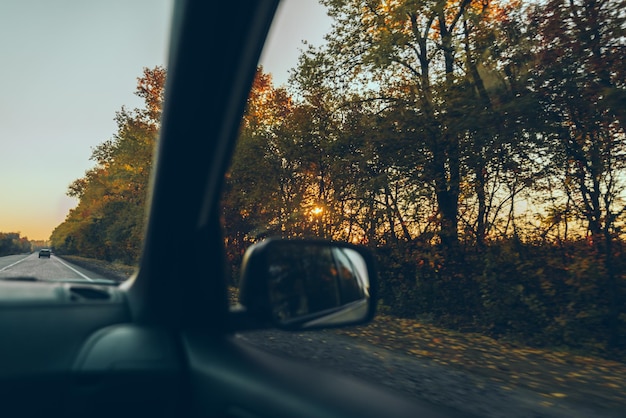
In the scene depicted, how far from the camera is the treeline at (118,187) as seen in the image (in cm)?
1300

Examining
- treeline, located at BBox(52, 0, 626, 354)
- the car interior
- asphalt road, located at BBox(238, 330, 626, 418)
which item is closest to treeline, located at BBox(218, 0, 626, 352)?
treeline, located at BBox(52, 0, 626, 354)

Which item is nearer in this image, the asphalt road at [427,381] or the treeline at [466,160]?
the asphalt road at [427,381]

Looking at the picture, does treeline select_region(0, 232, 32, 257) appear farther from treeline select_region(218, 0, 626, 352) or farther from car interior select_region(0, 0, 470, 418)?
car interior select_region(0, 0, 470, 418)

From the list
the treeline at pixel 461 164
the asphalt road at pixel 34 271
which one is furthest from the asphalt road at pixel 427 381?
the asphalt road at pixel 34 271

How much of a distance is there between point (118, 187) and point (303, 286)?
77.7 ft

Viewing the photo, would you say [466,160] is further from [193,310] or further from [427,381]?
[193,310]

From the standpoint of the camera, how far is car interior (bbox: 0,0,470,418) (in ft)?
5.60

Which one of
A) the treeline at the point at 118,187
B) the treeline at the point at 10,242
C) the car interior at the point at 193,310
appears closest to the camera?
the car interior at the point at 193,310

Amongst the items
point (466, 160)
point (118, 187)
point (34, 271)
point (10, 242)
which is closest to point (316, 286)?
point (10, 242)

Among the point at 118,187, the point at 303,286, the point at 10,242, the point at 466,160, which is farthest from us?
the point at 118,187

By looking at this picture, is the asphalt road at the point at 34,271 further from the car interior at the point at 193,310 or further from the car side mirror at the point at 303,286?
the car side mirror at the point at 303,286

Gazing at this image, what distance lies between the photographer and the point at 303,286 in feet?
5.95

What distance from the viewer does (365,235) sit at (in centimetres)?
1438

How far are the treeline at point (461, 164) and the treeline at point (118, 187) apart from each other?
9.8 inches
